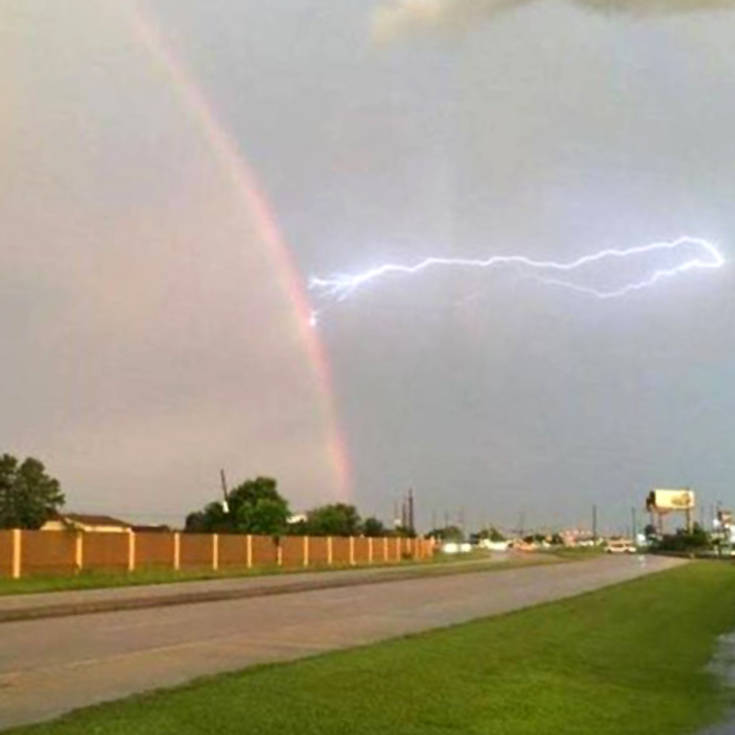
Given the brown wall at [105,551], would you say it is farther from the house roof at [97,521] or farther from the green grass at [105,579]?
the house roof at [97,521]

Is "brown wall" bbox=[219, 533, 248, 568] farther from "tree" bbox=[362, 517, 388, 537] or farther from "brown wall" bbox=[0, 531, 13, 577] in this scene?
"tree" bbox=[362, 517, 388, 537]

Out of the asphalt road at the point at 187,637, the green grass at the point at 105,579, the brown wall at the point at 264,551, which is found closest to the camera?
the asphalt road at the point at 187,637

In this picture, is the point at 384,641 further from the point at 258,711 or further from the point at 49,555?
the point at 49,555

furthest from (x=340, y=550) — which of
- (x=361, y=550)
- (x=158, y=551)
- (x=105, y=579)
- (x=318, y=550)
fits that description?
(x=105, y=579)

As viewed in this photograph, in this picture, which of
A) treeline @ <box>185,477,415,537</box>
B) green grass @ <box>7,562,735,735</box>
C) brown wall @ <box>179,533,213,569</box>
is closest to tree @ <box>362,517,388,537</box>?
treeline @ <box>185,477,415,537</box>

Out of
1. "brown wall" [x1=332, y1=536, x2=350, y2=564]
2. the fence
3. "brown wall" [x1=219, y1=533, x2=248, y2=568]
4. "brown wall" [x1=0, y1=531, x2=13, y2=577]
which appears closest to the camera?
"brown wall" [x1=0, y1=531, x2=13, y2=577]

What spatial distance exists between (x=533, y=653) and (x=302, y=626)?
683 cm

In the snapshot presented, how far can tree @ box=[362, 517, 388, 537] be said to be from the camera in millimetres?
127562

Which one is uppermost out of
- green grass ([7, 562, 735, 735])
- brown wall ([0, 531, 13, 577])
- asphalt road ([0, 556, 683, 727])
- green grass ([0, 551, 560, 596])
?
brown wall ([0, 531, 13, 577])

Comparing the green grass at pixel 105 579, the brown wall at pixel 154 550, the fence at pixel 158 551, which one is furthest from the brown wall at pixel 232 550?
the green grass at pixel 105 579

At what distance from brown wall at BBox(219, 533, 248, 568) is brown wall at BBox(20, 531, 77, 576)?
15.2 meters

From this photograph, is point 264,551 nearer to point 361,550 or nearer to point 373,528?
point 361,550

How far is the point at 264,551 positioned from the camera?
253ft

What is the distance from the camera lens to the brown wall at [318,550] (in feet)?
278
